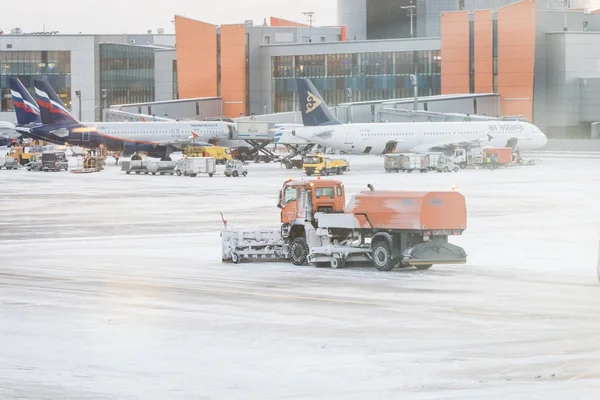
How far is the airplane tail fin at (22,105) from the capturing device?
435ft

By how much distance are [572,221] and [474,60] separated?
11356 cm

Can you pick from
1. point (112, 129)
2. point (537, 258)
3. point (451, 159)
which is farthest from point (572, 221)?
point (112, 129)

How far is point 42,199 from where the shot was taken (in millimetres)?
71125

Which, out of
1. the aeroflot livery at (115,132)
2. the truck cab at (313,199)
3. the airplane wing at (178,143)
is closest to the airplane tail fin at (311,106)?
the airplane wing at (178,143)

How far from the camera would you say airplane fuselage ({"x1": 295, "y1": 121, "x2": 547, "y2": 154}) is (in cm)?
10938

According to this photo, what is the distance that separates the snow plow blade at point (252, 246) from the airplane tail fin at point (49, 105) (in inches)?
3301

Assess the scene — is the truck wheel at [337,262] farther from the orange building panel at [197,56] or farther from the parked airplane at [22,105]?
the orange building panel at [197,56]

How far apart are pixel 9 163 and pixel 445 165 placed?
45.7 m

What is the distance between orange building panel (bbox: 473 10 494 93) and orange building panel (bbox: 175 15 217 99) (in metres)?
46.5

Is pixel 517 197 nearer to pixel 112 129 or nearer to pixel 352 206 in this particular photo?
pixel 352 206

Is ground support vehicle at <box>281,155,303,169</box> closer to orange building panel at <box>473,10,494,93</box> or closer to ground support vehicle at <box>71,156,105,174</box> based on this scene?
ground support vehicle at <box>71,156,105,174</box>

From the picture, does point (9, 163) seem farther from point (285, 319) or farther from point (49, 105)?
point (285, 319)

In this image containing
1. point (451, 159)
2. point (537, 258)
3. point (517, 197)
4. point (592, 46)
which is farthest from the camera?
point (592, 46)

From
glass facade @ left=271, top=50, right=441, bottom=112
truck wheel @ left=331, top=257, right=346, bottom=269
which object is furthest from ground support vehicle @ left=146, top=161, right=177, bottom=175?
glass facade @ left=271, top=50, right=441, bottom=112
